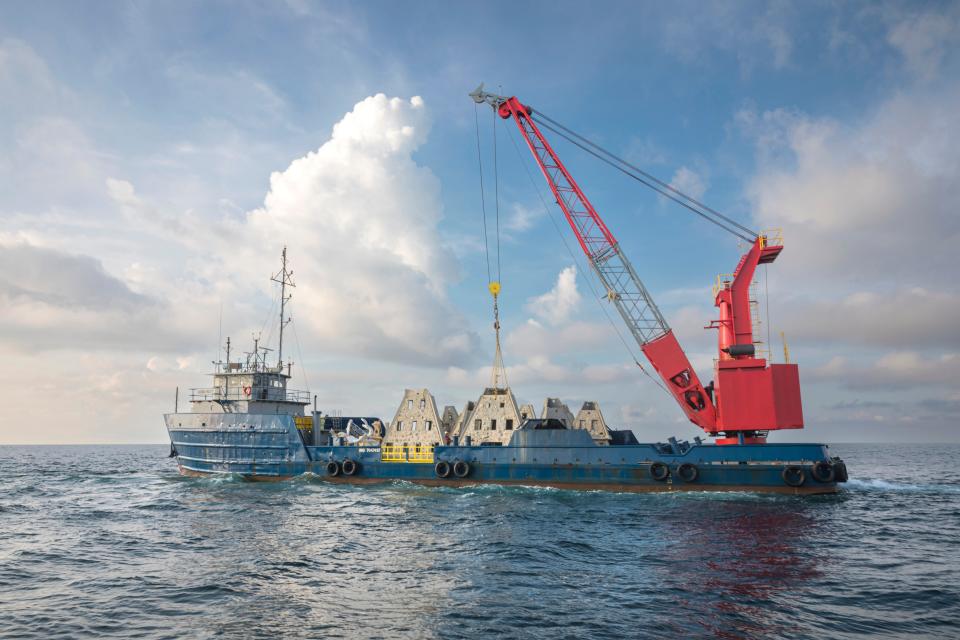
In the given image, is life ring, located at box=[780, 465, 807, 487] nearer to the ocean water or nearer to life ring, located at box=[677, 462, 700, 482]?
the ocean water

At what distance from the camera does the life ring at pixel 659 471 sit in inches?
1272

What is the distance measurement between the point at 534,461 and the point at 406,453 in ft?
28.0

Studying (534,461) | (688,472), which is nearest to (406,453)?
(534,461)

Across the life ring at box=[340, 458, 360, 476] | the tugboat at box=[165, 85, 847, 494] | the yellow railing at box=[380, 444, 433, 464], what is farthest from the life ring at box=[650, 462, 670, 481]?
the life ring at box=[340, 458, 360, 476]

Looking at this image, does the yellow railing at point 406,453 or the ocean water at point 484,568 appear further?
the yellow railing at point 406,453

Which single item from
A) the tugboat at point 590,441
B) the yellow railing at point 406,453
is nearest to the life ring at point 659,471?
the tugboat at point 590,441

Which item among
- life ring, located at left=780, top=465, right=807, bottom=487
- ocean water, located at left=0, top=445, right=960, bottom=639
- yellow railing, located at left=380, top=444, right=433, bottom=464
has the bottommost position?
ocean water, located at left=0, top=445, right=960, bottom=639

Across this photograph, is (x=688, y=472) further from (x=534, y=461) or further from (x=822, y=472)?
(x=534, y=461)

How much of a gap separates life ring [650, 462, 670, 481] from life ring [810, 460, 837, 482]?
750 cm

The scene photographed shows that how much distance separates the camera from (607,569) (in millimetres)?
17438

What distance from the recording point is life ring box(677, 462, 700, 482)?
31969mm

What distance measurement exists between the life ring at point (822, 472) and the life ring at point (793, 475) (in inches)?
19.4

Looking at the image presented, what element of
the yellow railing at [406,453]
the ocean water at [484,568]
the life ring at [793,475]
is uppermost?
the yellow railing at [406,453]

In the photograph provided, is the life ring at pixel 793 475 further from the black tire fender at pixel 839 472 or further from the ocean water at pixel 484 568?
the black tire fender at pixel 839 472
